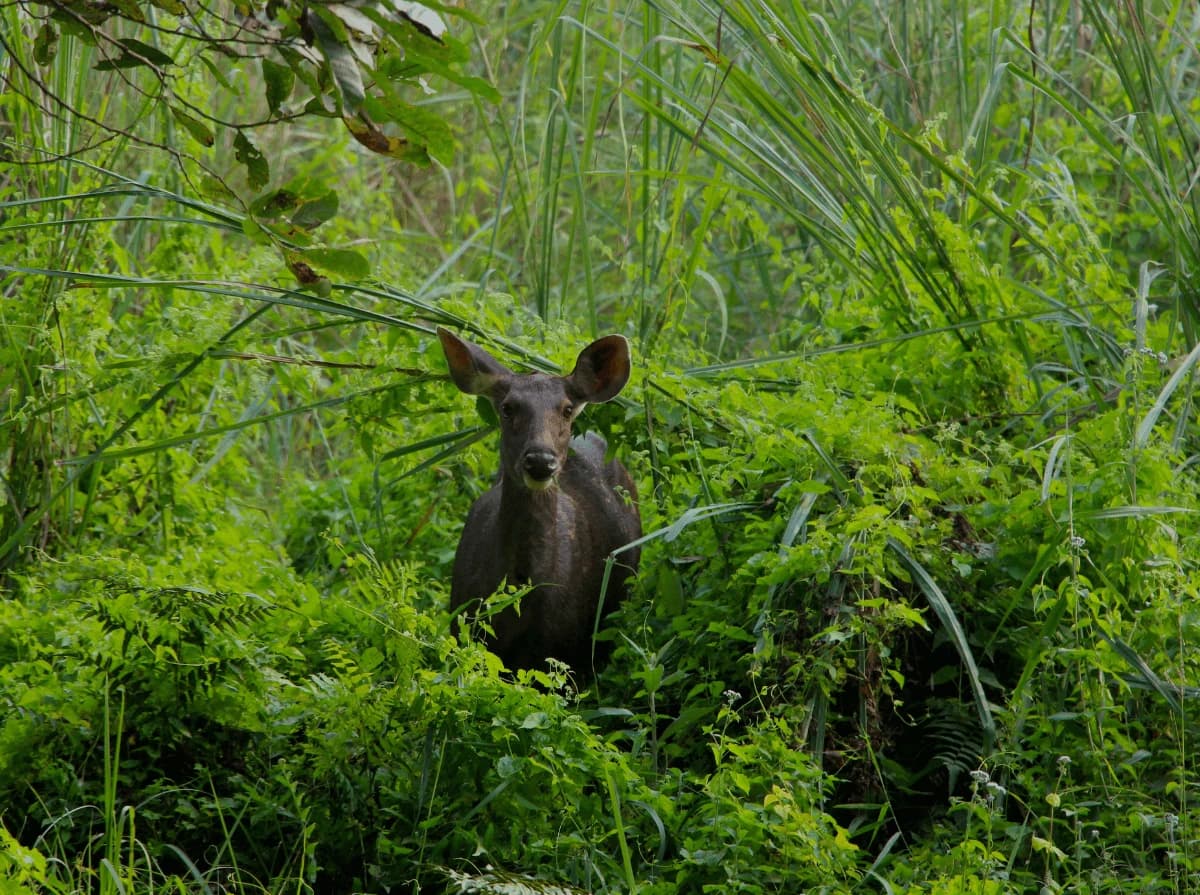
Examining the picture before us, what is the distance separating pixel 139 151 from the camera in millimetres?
6555

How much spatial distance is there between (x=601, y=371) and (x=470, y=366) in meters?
0.41

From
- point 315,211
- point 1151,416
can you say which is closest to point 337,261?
point 315,211

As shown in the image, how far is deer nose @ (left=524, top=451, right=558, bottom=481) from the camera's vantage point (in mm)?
4984

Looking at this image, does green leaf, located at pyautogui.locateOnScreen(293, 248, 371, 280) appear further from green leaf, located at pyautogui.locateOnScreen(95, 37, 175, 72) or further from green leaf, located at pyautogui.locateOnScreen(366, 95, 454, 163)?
green leaf, located at pyautogui.locateOnScreen(95, 37, 175, 72)

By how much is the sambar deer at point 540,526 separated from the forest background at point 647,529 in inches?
6.9

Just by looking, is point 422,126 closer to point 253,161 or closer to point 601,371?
point 253,161

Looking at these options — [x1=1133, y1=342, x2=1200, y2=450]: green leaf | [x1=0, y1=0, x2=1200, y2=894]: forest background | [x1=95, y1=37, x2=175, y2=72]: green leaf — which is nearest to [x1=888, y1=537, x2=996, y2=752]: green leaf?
[x1=0, y1=0, x2=1200, y2=894]: forest background

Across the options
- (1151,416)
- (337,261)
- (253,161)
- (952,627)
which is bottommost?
(952,627)

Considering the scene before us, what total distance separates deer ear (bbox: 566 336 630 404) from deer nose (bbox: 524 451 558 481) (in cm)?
28

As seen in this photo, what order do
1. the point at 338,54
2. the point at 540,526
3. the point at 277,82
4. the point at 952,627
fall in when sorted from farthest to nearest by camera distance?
the point at 540,526, the point at 952,627, the point at 277,82, the point at 338,54

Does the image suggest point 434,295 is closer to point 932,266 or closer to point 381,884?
point 932,266

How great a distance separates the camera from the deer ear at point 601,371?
5.06 m

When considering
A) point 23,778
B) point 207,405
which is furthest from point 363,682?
point 207,405

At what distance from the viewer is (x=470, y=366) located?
5102 millimetres
